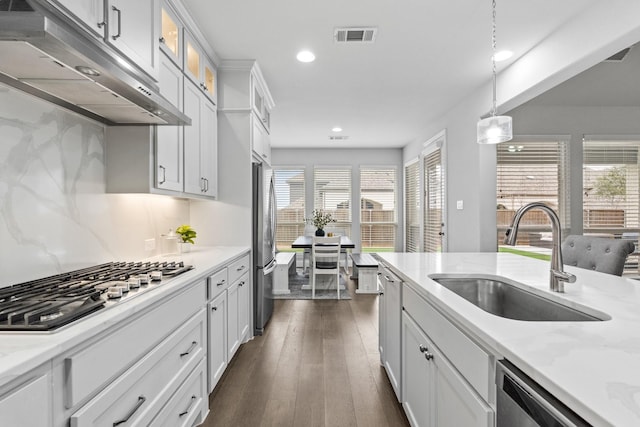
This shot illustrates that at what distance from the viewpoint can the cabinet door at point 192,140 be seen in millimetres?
2545

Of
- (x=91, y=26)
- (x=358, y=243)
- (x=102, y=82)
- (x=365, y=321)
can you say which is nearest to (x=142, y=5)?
(x=91, y=26)

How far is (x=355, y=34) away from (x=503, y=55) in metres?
1.48

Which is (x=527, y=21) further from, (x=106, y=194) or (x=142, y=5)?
(x=106, y=194)

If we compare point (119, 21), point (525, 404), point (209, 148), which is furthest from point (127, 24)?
point (525, 404)

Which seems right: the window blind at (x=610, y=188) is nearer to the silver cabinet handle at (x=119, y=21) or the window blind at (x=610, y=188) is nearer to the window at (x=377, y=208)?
the window at (x=377, y=208)

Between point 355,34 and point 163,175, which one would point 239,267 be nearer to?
point 163,175

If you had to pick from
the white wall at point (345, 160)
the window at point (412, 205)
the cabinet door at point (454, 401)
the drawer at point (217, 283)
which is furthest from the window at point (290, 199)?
the cabinet door at point (454, 401)

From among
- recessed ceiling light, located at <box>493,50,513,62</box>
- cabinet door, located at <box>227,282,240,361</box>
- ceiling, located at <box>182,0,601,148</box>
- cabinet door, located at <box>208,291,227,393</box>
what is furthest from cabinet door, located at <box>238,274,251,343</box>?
recessed ceiling light, located at <box>493,50,513,62</box>

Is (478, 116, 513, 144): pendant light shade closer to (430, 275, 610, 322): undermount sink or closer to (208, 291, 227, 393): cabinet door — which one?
(430, 275, 610, 322): undermount sink

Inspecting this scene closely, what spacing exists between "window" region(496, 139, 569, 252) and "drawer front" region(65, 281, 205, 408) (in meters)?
4.21

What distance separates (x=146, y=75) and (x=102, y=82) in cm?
47

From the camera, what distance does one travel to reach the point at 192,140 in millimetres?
2652

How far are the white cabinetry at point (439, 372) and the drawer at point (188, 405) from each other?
3.78 ft

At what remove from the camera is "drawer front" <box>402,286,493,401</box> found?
0.96m
